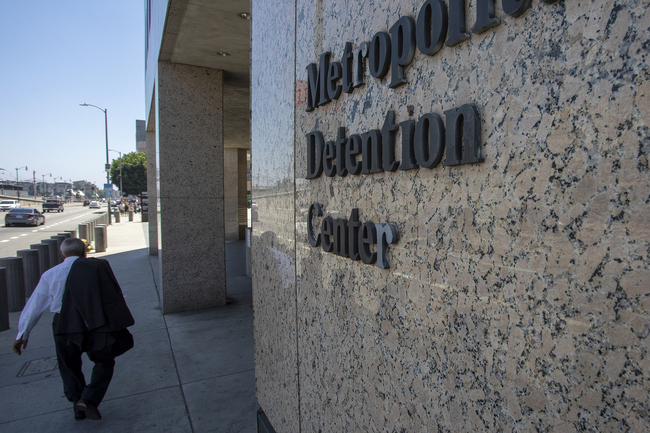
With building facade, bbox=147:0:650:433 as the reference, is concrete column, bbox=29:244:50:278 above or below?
below

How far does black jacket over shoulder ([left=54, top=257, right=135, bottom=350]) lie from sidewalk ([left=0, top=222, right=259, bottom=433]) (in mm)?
853

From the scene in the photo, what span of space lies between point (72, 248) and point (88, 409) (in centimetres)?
160

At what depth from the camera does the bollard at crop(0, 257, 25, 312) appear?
24.3ft

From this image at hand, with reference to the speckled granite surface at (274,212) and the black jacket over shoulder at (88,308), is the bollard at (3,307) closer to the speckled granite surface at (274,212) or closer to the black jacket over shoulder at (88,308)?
the black jacket over shoulder at (88,308)

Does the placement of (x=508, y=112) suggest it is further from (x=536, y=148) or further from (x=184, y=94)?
(x=184, y=94)

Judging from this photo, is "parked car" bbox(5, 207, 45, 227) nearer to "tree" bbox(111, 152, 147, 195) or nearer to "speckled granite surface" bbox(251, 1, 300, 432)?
"speckled granite surface" bbox(251, 1, 300, 432)

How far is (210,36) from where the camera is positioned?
20.2 ft

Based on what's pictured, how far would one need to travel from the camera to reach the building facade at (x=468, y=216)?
875mm

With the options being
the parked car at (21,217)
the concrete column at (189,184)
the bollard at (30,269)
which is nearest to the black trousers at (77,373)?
the concrete column at (189,184)

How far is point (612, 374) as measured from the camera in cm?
88

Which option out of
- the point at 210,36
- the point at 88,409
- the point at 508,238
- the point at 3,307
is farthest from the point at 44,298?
the point at 210,36

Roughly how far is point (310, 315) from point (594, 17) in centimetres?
193

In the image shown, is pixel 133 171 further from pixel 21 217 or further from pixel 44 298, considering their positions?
pixel 44 298

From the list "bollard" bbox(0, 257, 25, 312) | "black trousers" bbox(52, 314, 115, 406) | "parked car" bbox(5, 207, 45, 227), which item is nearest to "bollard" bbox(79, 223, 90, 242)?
"bollard" bbox(0, 257, 25, 312)
